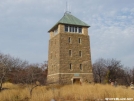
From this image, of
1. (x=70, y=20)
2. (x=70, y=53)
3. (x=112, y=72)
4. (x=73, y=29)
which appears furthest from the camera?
(x=112, y=72)

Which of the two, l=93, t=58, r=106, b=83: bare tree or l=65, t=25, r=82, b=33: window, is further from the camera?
l=93, t=58, r=106, b=83: bare tree

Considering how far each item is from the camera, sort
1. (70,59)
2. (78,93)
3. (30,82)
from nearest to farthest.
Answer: (78,93)
(30,82)
(70,59)

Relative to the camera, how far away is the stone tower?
25312 millimetres

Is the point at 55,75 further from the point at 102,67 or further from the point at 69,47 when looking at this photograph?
the point at 102,67

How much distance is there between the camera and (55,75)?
26078mm

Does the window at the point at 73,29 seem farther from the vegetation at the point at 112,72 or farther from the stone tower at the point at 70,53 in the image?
the vegetation at the point at 112,72

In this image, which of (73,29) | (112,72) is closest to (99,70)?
(112,72)

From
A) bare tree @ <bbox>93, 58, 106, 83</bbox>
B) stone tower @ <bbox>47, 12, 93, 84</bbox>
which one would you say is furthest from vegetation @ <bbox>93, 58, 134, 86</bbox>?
stone tower @ <bbox>47, 12, 93, 84</bbox>

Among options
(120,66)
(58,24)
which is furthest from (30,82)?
(120,66)

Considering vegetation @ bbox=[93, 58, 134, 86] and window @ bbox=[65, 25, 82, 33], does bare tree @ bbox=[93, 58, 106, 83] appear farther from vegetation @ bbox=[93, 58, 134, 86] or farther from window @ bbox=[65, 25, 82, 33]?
window @ bbox=[65, 25, 82, 33]

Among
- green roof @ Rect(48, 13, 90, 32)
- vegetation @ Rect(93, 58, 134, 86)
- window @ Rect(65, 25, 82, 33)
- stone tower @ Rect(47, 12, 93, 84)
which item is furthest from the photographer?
vegetation @ Rect(93, 58, 134, 86)

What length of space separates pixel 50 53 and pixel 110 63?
1861cm

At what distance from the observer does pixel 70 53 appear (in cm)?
2627

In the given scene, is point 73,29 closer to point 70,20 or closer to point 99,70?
point 70,20
